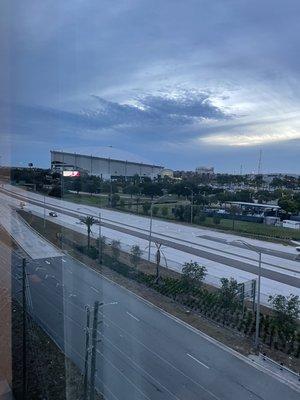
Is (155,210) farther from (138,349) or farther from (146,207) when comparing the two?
(138,349)

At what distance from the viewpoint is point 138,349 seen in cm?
345

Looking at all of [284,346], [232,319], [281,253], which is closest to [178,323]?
[232,319]

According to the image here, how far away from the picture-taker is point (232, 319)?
453cm

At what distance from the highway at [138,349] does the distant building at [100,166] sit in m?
1.01

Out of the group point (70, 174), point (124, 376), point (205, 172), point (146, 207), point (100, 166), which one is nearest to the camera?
point (124, 376)

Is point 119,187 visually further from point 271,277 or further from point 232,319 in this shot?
point 232,319

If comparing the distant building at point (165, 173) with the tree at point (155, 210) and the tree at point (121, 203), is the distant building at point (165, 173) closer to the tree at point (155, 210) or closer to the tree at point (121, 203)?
the tree at point (155, 210)

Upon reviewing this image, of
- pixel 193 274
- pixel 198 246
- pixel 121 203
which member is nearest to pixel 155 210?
pixel 121 203

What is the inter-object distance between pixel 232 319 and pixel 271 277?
243 centimetres

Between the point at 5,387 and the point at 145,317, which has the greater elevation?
the point at 5,387

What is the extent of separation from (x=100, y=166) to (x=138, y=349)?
581cm

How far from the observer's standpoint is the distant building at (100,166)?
4.04 meters

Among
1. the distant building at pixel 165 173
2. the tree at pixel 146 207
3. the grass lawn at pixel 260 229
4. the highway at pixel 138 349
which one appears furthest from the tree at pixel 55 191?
the distant building at pixel 165 173

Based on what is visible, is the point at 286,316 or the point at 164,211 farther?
the point at 164,211
